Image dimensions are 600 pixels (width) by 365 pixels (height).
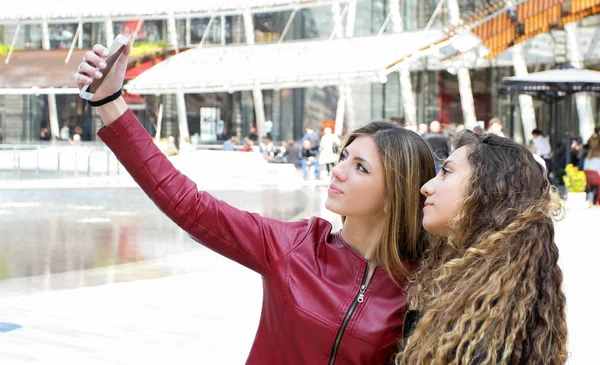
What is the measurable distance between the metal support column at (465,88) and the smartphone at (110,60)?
3346 centimetres

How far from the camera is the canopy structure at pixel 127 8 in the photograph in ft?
140

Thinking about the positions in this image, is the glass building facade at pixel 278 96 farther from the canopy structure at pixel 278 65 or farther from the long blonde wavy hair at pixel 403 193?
the long blonde wavy hair at pixel 403 193

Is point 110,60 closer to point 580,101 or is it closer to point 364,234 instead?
point 364,234

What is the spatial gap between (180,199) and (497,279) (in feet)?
2.85

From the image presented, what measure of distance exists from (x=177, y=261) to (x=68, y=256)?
132 cm

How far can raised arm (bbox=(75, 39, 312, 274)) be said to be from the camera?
2.51 metres

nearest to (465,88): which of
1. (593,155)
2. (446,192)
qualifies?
(593,155)

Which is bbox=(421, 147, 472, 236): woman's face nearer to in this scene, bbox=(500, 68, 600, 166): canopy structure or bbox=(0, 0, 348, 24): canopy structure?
bbox=(500, 68, 600, 166): canopy structure

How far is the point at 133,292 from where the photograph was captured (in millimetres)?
8633

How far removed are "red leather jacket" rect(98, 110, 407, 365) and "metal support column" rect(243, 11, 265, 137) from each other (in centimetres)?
3882

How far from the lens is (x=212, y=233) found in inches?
103

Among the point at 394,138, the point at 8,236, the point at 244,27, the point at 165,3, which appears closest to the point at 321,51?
the point at 244,27

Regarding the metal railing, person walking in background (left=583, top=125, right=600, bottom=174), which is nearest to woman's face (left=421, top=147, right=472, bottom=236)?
person walking in background (left=583, top=125, right=600, bottom=174)

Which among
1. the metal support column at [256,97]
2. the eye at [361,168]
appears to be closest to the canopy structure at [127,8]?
the metal support column at [256,97]
